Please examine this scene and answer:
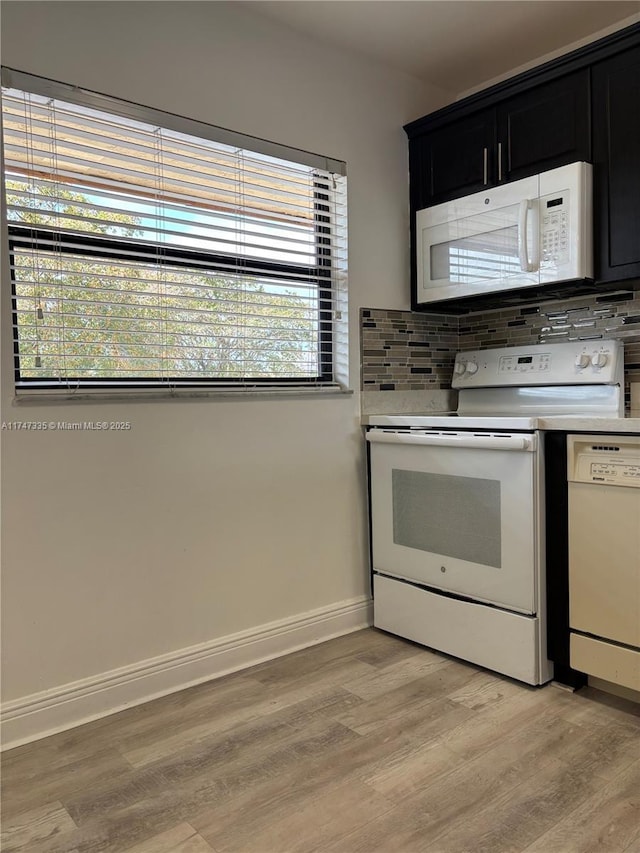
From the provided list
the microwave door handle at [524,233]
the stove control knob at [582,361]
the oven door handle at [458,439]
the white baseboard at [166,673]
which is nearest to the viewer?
the white baseboard at [166,673]

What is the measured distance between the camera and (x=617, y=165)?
2146mm

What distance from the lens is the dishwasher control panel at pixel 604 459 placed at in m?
1.88

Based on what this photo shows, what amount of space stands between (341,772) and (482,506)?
971mm

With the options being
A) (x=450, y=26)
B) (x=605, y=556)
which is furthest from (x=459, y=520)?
(x=450, y=26)

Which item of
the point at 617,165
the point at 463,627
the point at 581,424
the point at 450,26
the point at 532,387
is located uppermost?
the point at 450,26

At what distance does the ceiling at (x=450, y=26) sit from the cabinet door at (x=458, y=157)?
30cm

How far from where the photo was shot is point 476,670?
2.25 metres

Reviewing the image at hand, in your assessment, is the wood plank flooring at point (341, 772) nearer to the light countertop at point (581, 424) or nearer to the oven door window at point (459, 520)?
the oven door window at point (459, 520)

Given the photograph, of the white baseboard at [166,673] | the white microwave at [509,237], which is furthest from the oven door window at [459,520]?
the white microwave at [509,237]

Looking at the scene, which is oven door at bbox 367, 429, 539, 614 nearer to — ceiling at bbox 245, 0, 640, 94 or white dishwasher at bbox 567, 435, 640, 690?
white dishwasher at bbox 567, 435, 640, 690

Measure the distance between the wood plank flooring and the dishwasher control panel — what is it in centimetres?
70

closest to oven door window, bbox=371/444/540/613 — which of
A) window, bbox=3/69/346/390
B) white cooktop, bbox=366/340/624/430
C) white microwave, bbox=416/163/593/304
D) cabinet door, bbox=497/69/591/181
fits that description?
white cooktop, bbox=366/340/624/430

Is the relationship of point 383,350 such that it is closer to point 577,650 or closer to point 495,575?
point 495,575

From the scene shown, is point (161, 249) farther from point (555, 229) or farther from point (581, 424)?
point (581, 424)
